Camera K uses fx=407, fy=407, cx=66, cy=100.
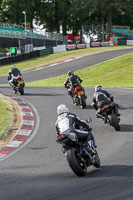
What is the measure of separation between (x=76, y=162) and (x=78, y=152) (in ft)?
1.18

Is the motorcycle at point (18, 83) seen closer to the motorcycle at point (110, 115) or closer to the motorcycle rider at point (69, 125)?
the motorcycle at point (110, 115)

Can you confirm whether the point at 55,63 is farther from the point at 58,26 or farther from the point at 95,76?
the point at 58,26

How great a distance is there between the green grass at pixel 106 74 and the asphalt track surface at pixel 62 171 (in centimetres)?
1974

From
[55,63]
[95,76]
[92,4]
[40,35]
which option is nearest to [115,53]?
[55,63]

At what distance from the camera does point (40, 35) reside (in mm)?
68562

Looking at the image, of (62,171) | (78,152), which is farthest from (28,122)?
(78,152)

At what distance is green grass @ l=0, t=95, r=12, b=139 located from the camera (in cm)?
1381

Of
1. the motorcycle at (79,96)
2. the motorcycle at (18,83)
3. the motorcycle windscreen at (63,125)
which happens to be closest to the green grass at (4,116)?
the motorcycle at (18,83)

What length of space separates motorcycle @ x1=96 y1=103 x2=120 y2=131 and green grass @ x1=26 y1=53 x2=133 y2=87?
1865 cm

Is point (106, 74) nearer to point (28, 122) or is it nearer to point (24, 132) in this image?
point (28, 122)

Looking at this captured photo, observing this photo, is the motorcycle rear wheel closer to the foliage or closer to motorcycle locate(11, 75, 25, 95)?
motorcycle locate(11, 75, 25, 95)

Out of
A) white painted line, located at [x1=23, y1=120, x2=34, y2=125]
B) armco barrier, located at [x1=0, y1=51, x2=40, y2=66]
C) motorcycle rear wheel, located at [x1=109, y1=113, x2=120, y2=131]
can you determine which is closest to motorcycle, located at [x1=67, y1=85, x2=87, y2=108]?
white painted line, located at [x1=23, y1=120, x2=34, y2=125]

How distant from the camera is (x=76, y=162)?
805 cm

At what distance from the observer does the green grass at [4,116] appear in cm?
1381
